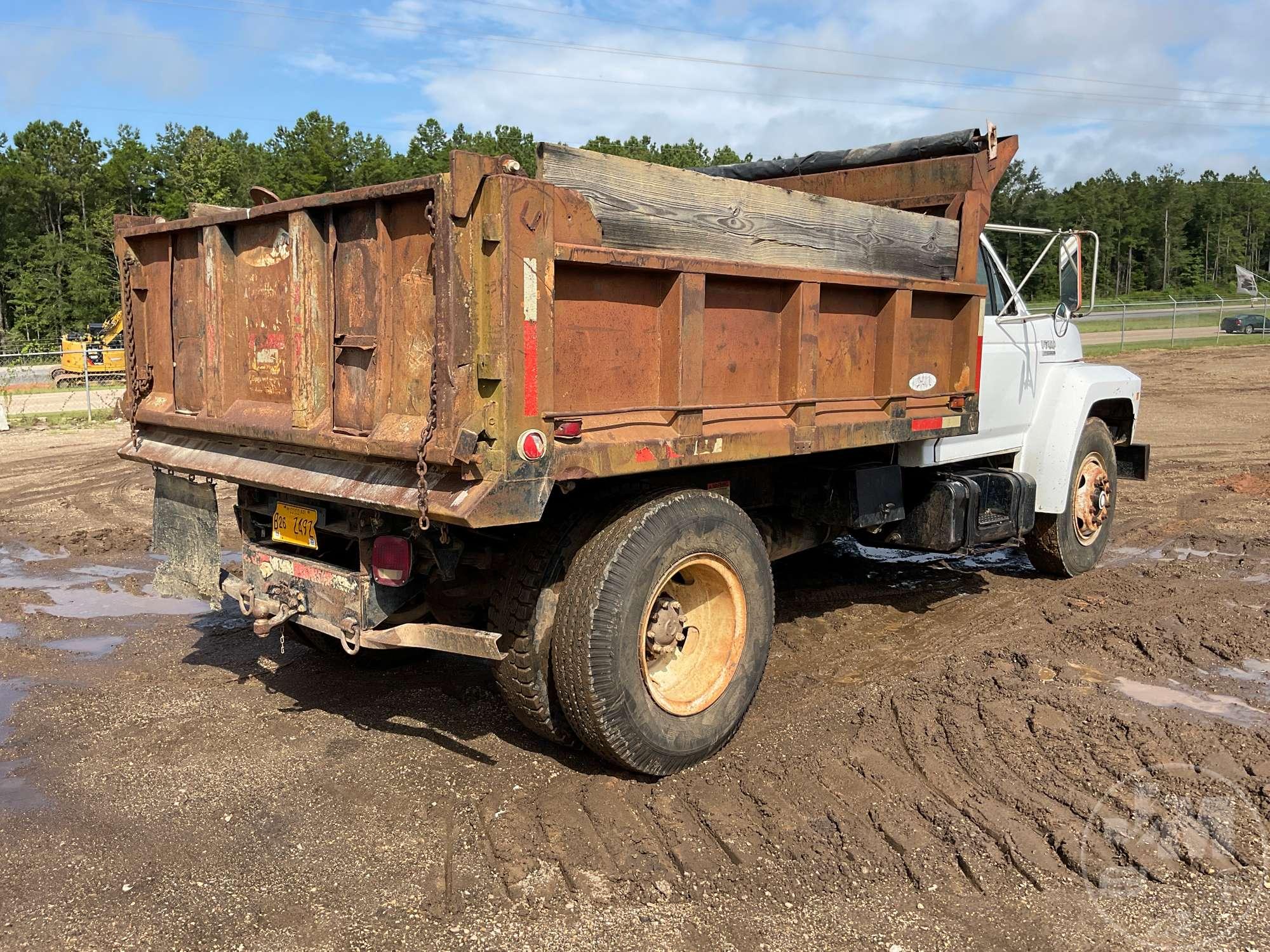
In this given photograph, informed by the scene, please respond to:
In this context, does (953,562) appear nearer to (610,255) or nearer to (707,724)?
(707,724)

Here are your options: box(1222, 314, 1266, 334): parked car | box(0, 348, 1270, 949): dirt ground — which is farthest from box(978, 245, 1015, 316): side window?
box(1222, 314, 1266, 334): parked car

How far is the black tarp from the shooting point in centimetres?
550

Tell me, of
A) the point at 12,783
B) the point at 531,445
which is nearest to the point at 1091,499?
the point at 531,445

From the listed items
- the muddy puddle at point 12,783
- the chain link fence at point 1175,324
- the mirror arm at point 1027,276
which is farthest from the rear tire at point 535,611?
the chain link fence at point 1175,324

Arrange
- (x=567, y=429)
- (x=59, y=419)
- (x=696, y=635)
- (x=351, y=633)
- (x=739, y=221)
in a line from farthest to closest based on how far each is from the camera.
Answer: (x=59, y=419) < (x=696, y=635) < (x=739, y=221) < (x=351, y=633) < (x=567, y=429)

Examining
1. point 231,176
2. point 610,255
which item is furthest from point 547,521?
point 231,176

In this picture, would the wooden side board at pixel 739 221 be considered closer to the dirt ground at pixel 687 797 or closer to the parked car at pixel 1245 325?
the dirt ground at pixel 687 797

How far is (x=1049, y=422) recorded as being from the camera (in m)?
6.59

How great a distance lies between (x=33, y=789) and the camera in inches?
156

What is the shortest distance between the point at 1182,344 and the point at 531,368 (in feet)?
108

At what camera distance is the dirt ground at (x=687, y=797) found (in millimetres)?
3076

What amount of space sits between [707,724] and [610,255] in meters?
1.97

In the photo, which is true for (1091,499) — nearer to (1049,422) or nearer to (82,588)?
(1049,422)

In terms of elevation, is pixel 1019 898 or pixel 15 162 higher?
pixel 15 162
